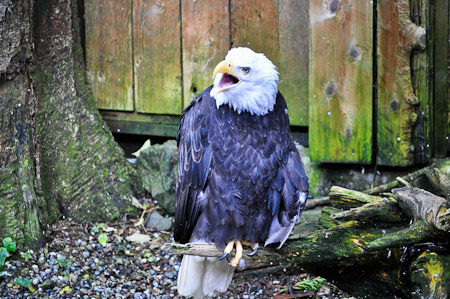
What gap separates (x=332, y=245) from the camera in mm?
3029

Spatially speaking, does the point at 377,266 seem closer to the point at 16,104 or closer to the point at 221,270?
the point at 221,270

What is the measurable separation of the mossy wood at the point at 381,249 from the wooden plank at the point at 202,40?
1840 millimetres

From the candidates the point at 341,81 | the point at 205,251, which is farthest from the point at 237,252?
the point at 341,81

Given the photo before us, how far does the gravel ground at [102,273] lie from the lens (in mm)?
3551

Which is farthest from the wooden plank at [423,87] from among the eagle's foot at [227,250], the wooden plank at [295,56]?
the eagle's foot at [227,250]

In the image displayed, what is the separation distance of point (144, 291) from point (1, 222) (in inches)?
37.0

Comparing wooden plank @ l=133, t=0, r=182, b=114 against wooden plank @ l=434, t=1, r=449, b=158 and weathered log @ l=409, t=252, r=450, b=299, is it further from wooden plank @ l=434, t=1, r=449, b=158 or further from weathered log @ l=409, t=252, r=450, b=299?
weathered log @ l=409, t=252, r=450, b=299

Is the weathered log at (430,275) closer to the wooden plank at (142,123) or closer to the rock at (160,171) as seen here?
the rock at (160,171)

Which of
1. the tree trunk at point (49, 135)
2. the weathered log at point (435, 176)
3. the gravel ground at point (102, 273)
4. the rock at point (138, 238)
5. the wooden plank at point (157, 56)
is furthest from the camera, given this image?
the wooden plank at point (157, 56)

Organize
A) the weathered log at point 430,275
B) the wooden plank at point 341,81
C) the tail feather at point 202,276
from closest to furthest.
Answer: the weathered log at point 430,275, the tail feather at point 202,276, the wooden plank at point 341,81

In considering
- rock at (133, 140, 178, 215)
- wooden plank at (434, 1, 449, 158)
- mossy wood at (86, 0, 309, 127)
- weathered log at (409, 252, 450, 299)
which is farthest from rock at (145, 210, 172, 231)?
weathered log at (409, 252, 450, 299)

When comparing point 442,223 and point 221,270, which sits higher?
point 442,223

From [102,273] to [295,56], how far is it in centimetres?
201

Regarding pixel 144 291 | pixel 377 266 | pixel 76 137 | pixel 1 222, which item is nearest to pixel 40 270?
pixel 1 222
